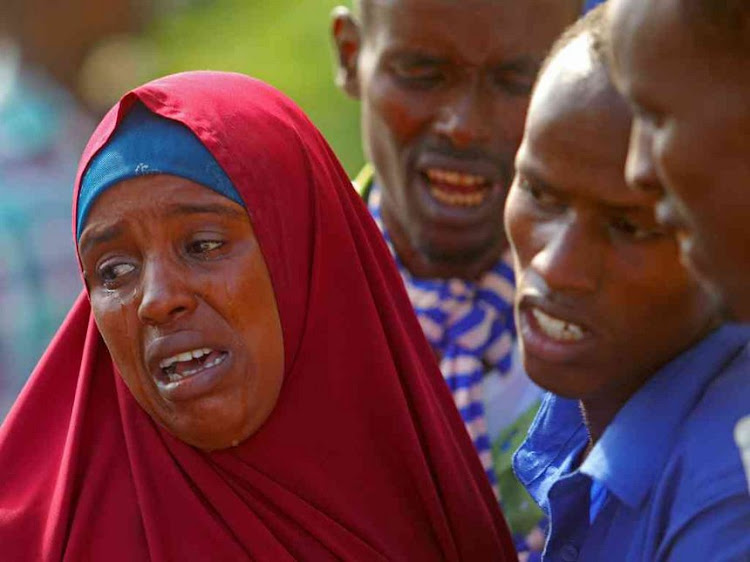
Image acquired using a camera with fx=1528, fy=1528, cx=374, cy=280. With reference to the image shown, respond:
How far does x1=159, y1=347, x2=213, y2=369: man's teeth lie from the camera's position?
2.88 m

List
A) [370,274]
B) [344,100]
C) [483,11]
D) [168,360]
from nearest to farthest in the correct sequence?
[168,360] → [370,274] → [483,11] → [344,100]

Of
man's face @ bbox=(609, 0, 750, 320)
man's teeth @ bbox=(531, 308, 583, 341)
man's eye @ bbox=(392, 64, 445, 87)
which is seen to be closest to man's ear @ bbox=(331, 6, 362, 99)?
man's eye @ bbox=(392, 64, 445, 87)

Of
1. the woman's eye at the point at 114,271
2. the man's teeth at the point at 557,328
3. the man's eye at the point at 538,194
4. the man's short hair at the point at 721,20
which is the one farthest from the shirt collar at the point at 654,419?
the woman's eye at the point at 114,271

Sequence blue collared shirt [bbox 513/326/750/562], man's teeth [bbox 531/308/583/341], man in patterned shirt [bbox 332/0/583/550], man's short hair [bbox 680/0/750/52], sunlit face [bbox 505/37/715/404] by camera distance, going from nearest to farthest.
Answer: man's short hair [bbox 680/0/750/52] < blue collared shirt [bbox 513/326/750/562] < sunlit face [bbox 505/37/715/404] < man's teeth [bbox 531/308/583/341] < man in patterned shirt [bbox 332/0/583/550]

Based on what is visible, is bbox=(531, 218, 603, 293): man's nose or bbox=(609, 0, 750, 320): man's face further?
bbox=(531, 218, 603, 293): man's nose

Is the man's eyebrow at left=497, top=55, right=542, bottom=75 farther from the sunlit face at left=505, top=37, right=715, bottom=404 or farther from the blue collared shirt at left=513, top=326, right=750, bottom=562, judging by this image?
the blue collared shirt at left=513, top=326, right=750, bottom=562

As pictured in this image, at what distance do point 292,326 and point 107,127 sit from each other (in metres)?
0.53

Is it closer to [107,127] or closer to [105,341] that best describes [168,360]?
[105,341]

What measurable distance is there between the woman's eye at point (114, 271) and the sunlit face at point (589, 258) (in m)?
0.78

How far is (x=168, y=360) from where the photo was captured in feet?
9.45

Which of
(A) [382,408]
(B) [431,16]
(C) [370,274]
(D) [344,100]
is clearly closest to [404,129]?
(B) [431,16]

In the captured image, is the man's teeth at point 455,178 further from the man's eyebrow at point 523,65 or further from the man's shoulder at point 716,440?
the man's shoulder at point 716,440

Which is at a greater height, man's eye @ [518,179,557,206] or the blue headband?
the blue headband

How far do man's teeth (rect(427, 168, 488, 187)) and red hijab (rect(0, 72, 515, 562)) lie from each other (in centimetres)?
71
